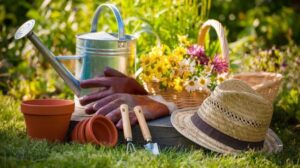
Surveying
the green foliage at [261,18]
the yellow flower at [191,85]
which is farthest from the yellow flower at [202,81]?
the green foliage at [261,18]

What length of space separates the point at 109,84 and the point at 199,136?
0.70m

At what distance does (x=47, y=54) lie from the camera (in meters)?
3.63

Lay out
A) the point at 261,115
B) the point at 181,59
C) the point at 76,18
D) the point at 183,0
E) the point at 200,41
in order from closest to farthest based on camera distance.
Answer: the point at 261,115, the point at 181,59, the point at 200,41, the point at 183,0, the point at 76,18

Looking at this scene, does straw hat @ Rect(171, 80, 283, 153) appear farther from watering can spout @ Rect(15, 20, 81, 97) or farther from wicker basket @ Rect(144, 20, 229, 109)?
watering can spout @ Rect(15, 20, 81, 97)

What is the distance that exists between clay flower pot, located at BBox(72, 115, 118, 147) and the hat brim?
35cm

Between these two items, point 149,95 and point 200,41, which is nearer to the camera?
point 149,95

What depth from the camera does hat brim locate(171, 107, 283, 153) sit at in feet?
10.5

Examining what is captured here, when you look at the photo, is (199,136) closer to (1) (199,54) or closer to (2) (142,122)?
(2) (142,122)

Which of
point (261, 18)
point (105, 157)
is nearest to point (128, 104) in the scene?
point (105, 157)

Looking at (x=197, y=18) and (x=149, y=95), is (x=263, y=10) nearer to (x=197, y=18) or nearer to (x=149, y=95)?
(x=197, y=18)

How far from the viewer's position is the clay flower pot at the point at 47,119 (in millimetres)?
3238

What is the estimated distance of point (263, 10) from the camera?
706cm

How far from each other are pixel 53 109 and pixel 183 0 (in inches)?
70.8

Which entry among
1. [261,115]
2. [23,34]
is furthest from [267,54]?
[23,34]
